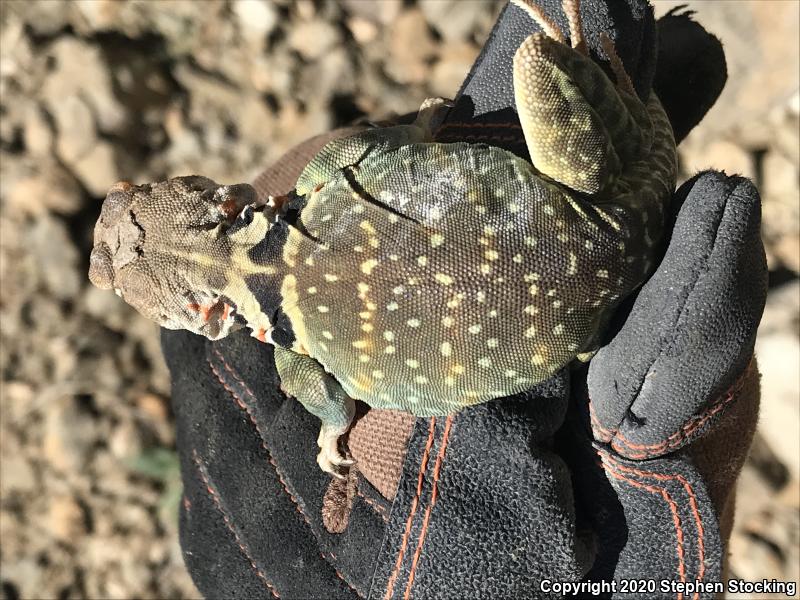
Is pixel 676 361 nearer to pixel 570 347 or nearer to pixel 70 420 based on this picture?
pixel 570 347

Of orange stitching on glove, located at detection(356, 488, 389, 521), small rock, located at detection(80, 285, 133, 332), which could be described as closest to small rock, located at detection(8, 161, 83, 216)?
small rock, located at detection(80, 285, 133, 332)

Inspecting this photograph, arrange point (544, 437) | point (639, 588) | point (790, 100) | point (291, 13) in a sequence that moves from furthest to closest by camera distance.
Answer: point (291, 13)
point (790, 100)
point (639, 588)
point (544, 437)

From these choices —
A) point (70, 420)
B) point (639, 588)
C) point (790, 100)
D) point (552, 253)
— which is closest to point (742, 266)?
point (552, 253)

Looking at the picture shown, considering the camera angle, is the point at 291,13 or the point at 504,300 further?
the point at 291,13

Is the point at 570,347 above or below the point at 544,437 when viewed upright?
A: above

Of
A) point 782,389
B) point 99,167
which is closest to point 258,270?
point 99,167

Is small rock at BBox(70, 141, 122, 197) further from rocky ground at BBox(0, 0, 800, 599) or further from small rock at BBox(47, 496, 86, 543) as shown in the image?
small rock at BBox(47, 496, 86, 543)

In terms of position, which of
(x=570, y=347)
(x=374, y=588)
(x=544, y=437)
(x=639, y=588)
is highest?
(x=570, y=347)
